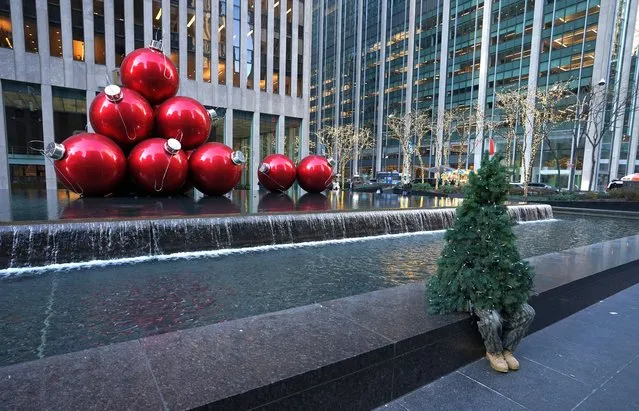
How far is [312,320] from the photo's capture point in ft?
8.88

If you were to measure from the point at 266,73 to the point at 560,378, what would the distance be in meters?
30.1

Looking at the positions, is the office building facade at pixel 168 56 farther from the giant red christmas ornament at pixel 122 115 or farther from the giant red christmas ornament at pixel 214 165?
the giant red christmas ornament at pixel 214 165

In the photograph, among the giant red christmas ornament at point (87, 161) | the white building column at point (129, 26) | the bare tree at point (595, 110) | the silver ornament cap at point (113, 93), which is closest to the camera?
the giant red christmas ornament at point (87, 161)

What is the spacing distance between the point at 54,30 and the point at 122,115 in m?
19.5

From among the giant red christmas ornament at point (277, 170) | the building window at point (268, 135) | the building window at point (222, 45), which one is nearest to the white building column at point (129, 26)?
the building window at point (222, 45)

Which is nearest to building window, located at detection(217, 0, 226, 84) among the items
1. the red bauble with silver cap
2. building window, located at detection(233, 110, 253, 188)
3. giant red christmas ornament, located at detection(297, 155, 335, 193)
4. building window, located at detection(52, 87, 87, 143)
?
building window, located at detection(233, 110, 253, 188)

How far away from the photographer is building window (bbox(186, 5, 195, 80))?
25.8 meters

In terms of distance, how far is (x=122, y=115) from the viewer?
8.77 m

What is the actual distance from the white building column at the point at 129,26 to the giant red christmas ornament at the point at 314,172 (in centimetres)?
1798

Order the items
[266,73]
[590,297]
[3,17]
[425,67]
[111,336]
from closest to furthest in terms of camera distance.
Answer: [111,336] < [590,297] < [3,17] < [266,73] < [425,67]

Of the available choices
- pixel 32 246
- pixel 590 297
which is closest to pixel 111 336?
pixel 32 246

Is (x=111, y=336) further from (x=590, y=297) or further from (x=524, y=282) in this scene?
(x=590, y=297)

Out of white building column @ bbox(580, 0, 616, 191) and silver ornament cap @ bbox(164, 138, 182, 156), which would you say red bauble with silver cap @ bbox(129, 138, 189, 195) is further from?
white building column @ bbox(580, 0, 616, 191)

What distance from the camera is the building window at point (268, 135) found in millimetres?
30397
